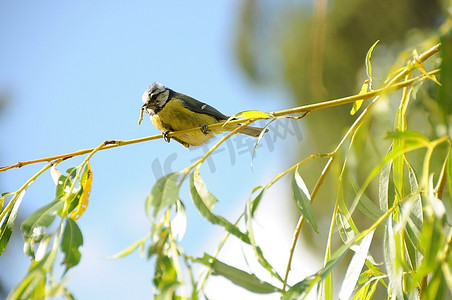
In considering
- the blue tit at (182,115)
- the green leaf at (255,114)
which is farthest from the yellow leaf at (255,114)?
the blue tit at (182,115)

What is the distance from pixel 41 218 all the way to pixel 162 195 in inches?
9.0

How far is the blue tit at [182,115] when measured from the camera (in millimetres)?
2334

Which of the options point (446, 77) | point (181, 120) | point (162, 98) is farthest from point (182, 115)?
point (446, 77)

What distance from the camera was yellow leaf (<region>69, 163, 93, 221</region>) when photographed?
1.12m

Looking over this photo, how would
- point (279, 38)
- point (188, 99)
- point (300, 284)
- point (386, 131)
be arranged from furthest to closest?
point (279, 38) → point (188, 99) → point (300, 284) → point (386, 131)

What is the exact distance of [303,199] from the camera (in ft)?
3.41

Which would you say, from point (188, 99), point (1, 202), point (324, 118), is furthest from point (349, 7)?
point (1, 202)

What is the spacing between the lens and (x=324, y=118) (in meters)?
6.61

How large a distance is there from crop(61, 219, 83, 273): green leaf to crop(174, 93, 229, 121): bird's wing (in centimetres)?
144

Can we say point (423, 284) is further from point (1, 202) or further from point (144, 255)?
point (1, 202)

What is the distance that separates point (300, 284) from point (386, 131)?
0.92 ft

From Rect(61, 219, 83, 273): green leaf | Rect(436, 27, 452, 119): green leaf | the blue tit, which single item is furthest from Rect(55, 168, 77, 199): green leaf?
the blue tit

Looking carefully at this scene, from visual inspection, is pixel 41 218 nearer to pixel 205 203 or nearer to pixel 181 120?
pixel 205 203

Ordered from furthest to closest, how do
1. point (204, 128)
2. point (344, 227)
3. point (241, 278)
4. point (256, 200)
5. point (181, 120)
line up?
point (181, 120) < point (204, 128) < point (344, 227) < point (256, 200) < point (241, 278)
